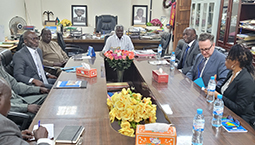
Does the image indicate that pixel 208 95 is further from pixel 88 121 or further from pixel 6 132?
pixel 6 132

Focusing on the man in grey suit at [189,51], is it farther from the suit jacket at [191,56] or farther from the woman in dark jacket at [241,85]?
the woman in dark jacket at [241,85]

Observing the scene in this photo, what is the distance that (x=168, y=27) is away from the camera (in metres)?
7.58

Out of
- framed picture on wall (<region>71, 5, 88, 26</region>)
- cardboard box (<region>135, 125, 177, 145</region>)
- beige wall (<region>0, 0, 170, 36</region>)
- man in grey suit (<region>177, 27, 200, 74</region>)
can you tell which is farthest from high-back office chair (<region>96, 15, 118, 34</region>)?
cardboard box (<region>135, 125, 177, 145</region>)

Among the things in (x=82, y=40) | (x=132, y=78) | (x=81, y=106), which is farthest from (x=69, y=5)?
(x=81, y=106)

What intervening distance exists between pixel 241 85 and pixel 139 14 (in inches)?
253

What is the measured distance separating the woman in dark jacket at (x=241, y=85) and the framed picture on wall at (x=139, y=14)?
20.2 ft

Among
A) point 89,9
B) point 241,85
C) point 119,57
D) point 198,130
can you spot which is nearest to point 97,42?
point 119,57

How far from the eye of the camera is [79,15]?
775 centimetres

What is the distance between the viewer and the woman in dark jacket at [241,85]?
6.15 ft

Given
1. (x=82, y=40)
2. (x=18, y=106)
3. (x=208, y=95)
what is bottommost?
(x=18, y=106)

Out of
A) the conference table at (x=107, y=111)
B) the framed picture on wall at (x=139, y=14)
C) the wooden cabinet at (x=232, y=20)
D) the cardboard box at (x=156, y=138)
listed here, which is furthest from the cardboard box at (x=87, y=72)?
the framed picture on wall at (x=139, y=14)

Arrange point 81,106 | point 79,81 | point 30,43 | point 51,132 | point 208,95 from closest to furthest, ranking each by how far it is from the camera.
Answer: point 51,132 → point 81,106 → point 208,95 → point 79,81 → point 30,43

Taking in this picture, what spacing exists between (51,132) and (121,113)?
0.45 metres

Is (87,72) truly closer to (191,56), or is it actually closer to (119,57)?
(119,57)
